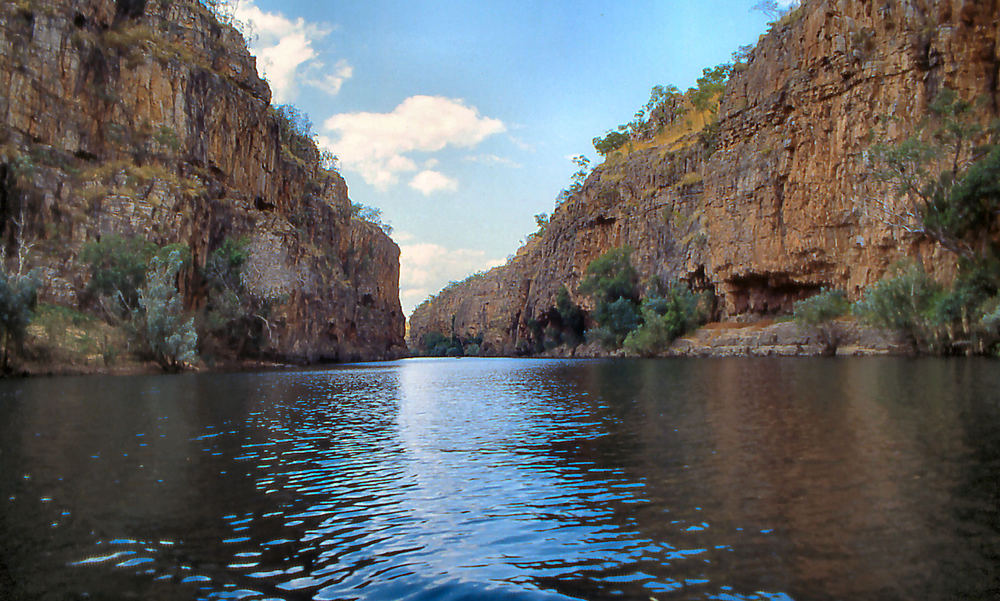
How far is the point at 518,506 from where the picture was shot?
8.63m

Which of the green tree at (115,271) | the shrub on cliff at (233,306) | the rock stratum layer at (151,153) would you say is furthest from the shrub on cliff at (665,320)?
the green tree at (115,271)

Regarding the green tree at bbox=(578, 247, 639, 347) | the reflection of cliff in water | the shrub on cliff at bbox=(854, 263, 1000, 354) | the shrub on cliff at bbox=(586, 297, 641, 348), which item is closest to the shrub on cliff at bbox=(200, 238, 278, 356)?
the shrub on cliff at bbox=(586, 297, 641, 348)

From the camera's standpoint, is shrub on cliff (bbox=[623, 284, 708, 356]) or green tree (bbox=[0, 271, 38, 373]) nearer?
green tree (bbox=[0, 271, 38, 373])

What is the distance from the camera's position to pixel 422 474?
10.9 metres

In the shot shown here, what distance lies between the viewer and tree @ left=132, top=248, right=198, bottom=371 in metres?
44.9

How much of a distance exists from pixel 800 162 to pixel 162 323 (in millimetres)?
58512

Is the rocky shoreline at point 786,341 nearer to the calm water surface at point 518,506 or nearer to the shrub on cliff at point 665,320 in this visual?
the shrub on cliff at point 665,320

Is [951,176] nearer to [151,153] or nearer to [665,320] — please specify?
[665,320]

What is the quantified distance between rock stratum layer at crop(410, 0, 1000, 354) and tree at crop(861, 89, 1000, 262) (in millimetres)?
3541

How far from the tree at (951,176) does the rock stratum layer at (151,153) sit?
54.5 meters

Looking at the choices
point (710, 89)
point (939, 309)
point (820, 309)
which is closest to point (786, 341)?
point (820, 309)

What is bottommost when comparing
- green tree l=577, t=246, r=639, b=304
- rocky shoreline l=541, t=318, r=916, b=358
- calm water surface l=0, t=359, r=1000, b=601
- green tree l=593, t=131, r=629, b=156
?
calm water surface l=0, t=359, r=1000, b=601

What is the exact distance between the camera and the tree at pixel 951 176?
40688mm

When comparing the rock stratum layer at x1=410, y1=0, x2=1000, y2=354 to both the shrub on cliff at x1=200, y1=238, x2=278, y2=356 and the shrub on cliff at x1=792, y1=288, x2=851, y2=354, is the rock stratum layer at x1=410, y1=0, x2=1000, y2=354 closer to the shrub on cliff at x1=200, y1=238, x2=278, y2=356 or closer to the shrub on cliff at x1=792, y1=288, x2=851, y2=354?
the shrub on cliff at x1=792, y1=288, x2=851, y2=354
